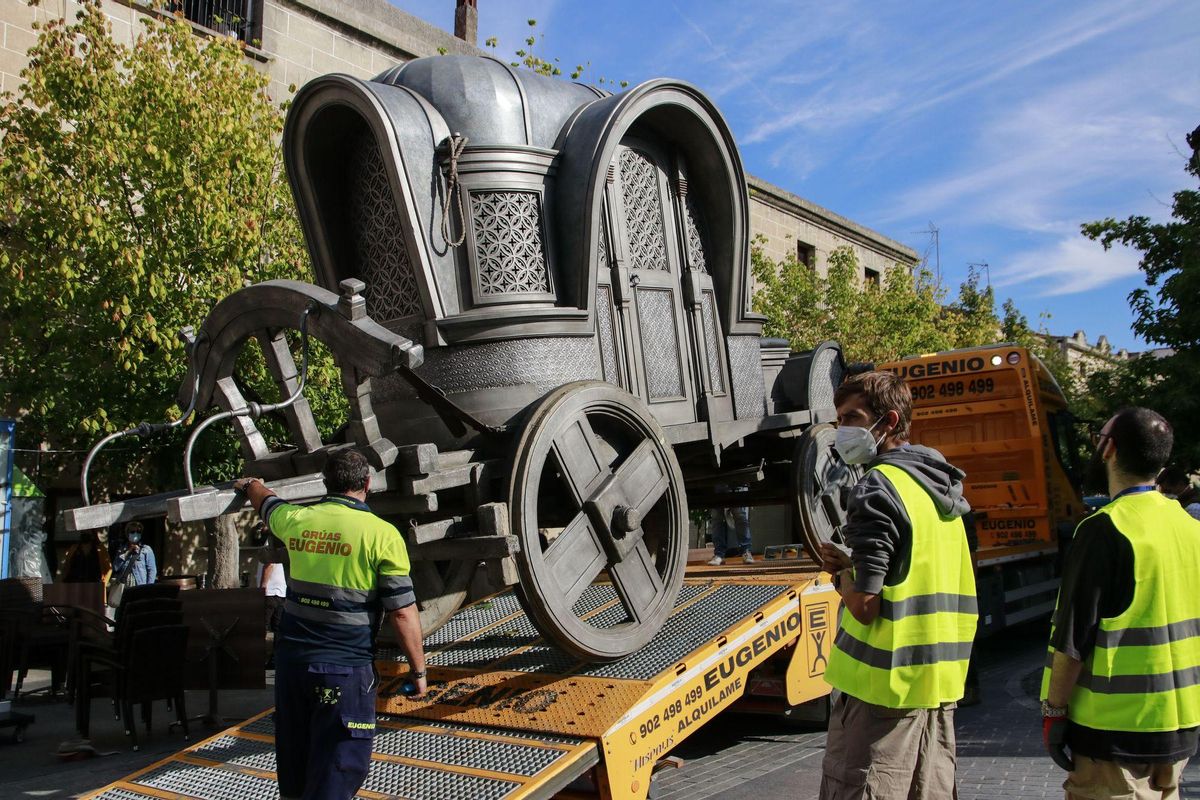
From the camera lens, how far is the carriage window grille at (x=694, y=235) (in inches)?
255

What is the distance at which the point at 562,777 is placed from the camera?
4.27 meters

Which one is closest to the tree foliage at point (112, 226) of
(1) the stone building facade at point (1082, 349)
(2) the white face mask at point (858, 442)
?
(2) the white face mask at point (858, 442)

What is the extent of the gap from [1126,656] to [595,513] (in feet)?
8.58

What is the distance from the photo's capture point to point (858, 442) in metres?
3.42

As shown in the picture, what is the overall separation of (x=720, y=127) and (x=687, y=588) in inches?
114

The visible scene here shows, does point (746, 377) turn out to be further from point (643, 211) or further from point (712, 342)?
point (643, 211)

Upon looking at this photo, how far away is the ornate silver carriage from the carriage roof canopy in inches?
0.4

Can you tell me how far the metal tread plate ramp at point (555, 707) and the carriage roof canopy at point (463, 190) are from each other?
176 centimetres

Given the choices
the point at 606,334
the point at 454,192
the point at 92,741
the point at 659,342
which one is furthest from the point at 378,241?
the point at 92,741

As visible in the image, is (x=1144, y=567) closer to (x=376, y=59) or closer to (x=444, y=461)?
(x=444, y=461)

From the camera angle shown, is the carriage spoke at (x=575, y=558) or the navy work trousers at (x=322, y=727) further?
the carriage spoke at (x=575, y=558)

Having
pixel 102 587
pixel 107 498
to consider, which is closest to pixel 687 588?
pixel 102 587

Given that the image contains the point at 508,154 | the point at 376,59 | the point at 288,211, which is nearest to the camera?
the point at 508,154

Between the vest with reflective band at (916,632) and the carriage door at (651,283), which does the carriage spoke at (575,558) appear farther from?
the vest with reflective band at (916,632)
